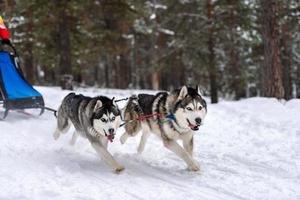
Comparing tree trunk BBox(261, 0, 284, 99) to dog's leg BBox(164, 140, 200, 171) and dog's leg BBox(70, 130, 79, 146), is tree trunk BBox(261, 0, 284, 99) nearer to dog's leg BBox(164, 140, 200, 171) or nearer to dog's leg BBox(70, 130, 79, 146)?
dog's leg BBox(164, 140, 200, 171)

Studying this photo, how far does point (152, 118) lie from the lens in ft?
21.4

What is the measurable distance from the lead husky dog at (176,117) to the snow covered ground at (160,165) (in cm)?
36

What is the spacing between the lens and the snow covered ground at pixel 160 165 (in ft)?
15.6

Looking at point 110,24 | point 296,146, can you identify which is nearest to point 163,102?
point 296,146

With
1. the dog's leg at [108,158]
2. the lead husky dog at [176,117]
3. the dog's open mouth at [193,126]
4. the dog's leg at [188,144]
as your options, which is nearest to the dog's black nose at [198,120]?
the lead husky dog at [176,117]

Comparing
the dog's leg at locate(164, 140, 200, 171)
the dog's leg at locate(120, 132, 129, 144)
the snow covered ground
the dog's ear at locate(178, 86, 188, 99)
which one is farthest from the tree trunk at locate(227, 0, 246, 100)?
the dog's leg at locate(164, 140, 200, 171)

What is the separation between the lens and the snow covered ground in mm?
4742

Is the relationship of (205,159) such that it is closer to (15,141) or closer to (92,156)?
(92,156)

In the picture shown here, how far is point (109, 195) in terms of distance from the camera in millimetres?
4598

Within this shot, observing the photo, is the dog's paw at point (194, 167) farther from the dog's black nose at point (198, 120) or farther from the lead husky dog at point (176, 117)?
the dog's black nose at point (198, 120)

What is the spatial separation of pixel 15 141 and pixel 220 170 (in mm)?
3840

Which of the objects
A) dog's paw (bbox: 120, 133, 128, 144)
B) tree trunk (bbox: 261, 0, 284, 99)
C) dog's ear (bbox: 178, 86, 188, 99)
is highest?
tree trunk (bbox: 261, 0, 284, 99)

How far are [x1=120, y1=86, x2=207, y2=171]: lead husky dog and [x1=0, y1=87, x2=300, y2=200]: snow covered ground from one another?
0.36m

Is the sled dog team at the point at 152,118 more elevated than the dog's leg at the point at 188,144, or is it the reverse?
the sled dog team at the point at 152,118
